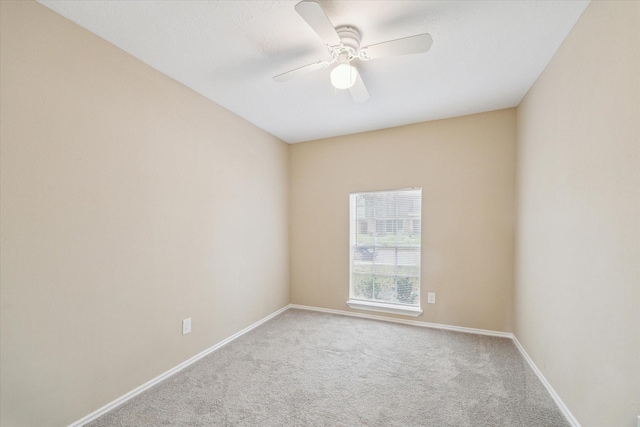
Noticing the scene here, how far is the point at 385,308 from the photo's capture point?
344 centimetres

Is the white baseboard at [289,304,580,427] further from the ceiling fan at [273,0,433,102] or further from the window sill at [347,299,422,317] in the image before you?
the ceiling fan at [273,0,433,102]

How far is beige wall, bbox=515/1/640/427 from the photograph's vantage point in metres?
1.21

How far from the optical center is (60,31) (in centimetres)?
163

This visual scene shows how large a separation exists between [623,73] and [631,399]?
1453 millimetres

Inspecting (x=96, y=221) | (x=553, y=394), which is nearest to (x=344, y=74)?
(x=96, y=221)

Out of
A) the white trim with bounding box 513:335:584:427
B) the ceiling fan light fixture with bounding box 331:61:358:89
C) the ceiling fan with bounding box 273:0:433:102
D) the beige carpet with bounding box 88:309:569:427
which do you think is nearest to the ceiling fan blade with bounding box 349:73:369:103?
the ceiling fan with bounding box 273:0:433:102

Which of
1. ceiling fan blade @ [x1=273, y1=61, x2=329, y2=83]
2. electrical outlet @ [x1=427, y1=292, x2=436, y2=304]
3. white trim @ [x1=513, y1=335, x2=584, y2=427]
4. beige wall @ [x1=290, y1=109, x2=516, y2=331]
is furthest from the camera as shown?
electrical outlet @ [x1=427, y1=292, x2=436, y2=304]

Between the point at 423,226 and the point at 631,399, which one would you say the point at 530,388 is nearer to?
the point at 631,399

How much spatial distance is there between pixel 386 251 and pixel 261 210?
1.69 m

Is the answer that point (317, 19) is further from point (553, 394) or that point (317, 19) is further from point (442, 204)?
point (553, 394)

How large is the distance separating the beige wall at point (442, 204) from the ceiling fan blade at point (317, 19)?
206 cm

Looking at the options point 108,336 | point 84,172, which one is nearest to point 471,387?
point 108,336

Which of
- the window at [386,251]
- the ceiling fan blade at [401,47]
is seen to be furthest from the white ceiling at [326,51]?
the window at [386,251]

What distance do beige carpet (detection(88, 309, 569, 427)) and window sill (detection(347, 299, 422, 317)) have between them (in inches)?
14.0
